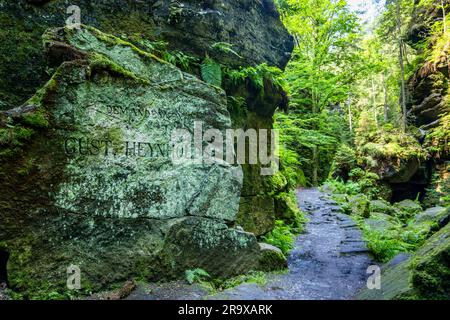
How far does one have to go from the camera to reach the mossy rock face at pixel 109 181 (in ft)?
11.1

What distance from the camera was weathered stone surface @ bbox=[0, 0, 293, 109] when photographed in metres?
4.43

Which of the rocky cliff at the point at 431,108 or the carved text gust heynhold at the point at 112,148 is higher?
the rocky cliff at the point at 431,108

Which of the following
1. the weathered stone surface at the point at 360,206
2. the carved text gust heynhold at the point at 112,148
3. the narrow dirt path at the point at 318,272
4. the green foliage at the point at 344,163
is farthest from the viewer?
the green foliage at the point at 344,163

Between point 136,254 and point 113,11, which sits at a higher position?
point 113,11

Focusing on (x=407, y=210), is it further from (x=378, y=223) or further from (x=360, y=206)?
(x=378, y=223)

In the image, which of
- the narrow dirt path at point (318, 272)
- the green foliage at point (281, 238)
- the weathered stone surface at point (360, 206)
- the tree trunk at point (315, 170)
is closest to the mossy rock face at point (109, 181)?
the narrow dirt path at point (318, 272)

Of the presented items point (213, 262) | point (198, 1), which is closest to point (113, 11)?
point (198, 1)

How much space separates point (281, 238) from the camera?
24.5ft

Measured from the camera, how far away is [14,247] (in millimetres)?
3234

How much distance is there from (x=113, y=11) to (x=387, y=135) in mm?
16420

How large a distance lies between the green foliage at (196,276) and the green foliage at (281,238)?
3.22m

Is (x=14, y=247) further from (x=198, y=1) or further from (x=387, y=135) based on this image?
(x=387, y=135)

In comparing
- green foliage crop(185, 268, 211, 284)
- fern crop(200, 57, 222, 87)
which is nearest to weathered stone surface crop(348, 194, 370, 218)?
fern crop(200, 57, 222, 87)

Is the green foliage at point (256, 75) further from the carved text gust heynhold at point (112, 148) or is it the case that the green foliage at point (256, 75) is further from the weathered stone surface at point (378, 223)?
the weathered stone surface at point (378, 223)
